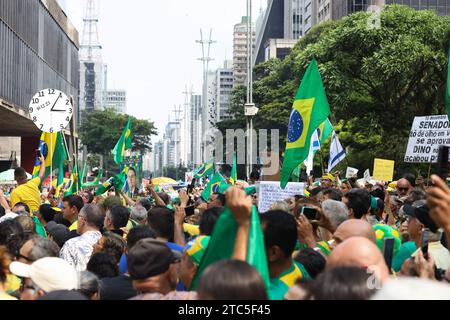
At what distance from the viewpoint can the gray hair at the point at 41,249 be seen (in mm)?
4802

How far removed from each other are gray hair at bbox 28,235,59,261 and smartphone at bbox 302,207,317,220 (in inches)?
75.5

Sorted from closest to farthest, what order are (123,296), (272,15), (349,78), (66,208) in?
(123,296), (66,208), (349,78), (272,15)

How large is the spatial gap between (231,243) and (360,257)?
2.02 ft

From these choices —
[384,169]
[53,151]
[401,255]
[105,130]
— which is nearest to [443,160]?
[401,255]

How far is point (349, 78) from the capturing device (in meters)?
27.2

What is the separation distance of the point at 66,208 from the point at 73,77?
50.7 metres

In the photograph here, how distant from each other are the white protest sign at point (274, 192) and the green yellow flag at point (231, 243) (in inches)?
184

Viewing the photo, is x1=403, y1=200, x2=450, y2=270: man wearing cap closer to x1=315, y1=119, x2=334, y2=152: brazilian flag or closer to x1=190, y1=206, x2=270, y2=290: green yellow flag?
x1=190, y1=206, x2=270, y2=290: green yellow flag

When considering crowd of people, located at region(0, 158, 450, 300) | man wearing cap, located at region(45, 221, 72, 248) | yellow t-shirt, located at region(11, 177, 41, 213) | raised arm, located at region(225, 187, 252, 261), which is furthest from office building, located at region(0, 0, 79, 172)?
raised arm, located at region(225, 187, 252, 261)

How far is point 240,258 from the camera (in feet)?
10.8

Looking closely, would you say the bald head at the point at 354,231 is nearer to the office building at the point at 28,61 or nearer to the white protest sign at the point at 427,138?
the white protest sign at the point at 427,138

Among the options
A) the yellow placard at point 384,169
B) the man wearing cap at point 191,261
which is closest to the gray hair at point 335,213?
the man wearing cap at point 191,261
